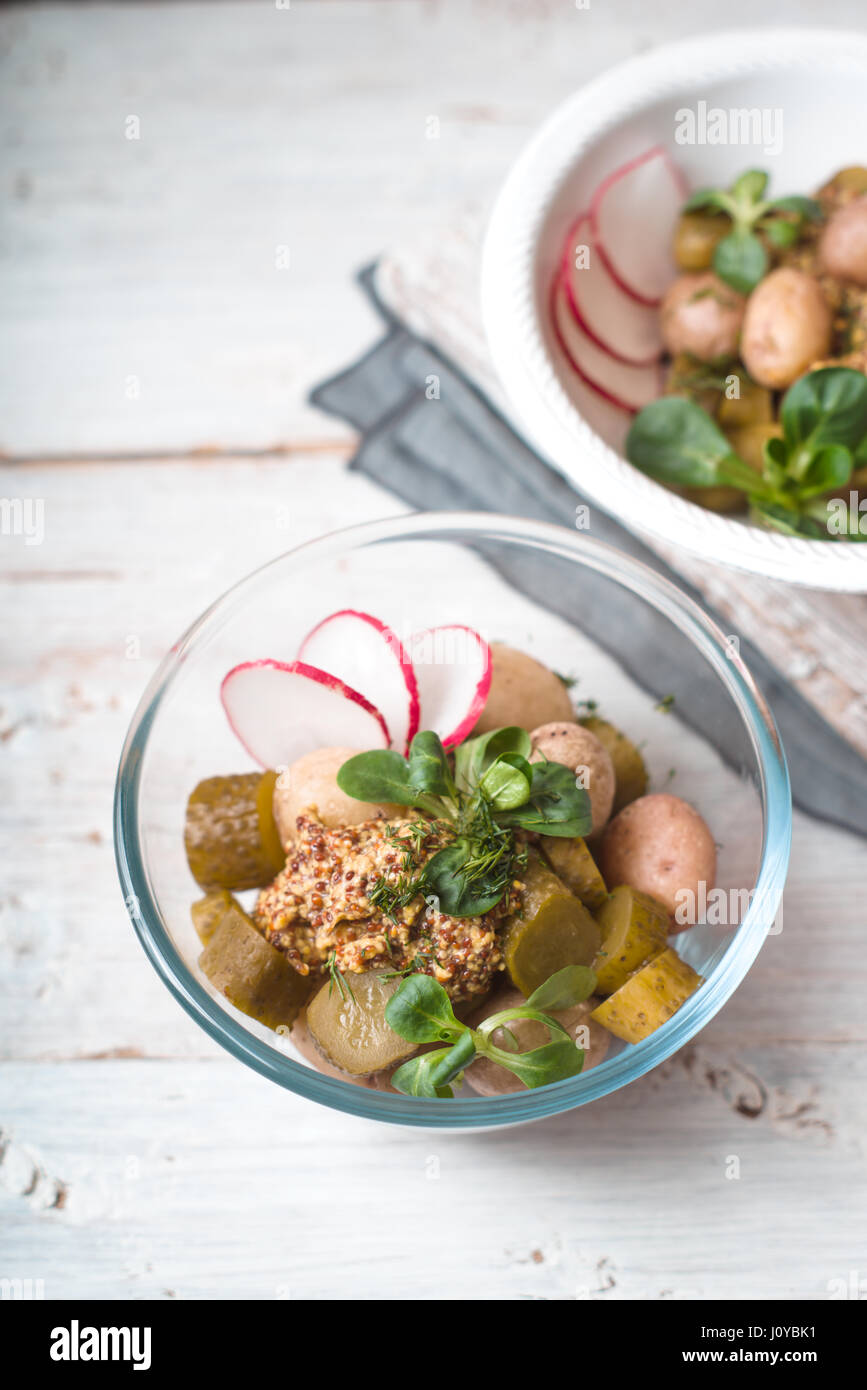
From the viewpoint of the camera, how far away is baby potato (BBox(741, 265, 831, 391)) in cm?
94

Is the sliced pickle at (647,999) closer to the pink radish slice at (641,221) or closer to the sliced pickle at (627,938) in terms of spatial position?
the sliced pickle at (627,938)

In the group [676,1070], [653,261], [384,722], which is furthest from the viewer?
[653,261]

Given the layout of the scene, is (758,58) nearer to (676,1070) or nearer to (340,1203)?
(676,1070)

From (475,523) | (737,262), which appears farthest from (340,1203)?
(737,262)

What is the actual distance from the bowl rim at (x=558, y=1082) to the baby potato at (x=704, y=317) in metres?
0.26

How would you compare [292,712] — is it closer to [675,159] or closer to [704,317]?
[704,317]

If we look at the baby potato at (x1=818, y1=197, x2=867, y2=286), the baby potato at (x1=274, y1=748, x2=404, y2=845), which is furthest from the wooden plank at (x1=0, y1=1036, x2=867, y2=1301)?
the baby potato at (x1=818, y1=197, x2=867, y2=286)

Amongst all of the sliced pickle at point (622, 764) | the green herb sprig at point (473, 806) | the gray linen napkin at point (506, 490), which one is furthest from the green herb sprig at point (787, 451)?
the green herb sprig at point (473, 806)

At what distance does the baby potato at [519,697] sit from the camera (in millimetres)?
839

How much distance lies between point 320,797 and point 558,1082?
266mm

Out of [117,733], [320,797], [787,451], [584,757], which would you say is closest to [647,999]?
[584,757]

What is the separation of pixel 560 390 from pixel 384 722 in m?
0.33

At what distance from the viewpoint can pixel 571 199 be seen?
3.30 ft

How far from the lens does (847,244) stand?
956 millimetres
